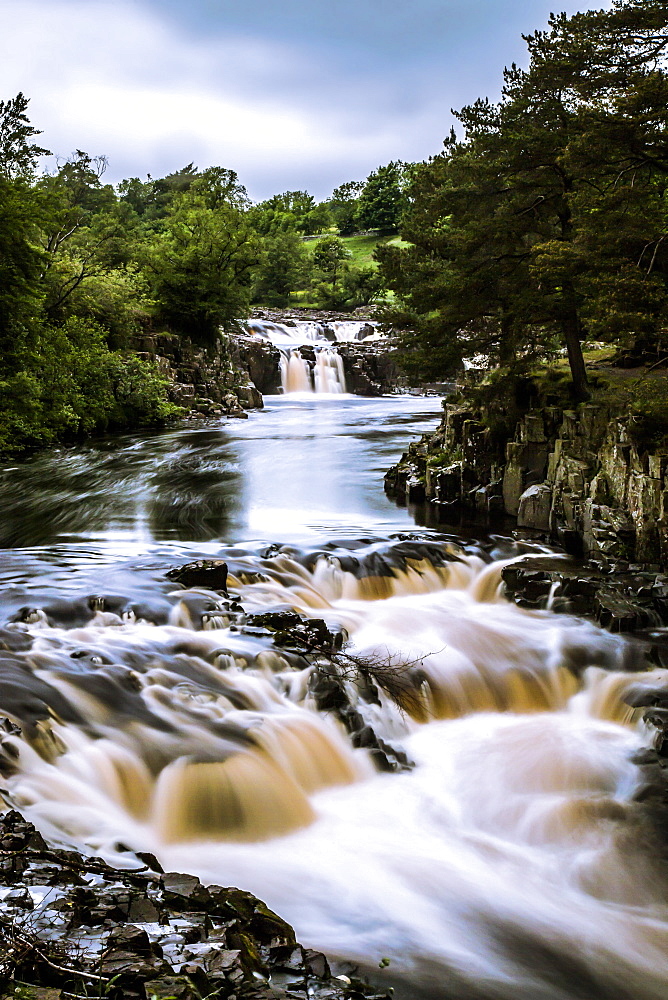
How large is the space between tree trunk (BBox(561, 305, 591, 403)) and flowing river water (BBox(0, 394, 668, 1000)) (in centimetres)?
407

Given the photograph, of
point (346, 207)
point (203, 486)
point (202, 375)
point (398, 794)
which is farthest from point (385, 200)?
point (398, 794)

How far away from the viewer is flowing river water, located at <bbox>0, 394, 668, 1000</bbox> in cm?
492

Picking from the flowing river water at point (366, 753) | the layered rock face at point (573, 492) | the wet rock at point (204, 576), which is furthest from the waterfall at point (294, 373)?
the wet rock at point (204, 576)

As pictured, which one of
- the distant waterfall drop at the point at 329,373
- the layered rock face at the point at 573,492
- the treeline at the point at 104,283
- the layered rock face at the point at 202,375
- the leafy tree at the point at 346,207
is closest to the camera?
the layered rock face at the point at 573,492

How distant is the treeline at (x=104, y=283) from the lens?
17.8 metres

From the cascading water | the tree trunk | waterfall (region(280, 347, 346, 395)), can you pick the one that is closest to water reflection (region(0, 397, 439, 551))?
the tree trunk

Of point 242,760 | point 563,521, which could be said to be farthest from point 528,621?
point 242,760

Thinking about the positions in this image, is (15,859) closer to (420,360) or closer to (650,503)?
(650,503)

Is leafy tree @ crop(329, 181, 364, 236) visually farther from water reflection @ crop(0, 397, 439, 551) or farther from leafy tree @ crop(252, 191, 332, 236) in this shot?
water reflection @ crop(0, 397, 439, 551)

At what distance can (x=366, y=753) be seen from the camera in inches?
273

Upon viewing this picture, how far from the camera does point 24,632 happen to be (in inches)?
313

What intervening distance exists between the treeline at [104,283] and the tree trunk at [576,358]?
11599mm

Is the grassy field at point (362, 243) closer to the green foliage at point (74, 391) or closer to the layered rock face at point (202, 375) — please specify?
the layered rock face at point (202, 375)

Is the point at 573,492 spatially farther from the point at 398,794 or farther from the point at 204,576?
the point at 398,794
